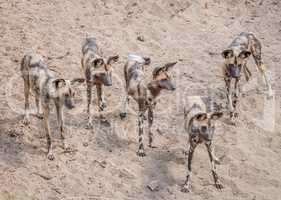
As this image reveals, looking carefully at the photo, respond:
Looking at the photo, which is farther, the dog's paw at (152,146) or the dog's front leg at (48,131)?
the dog's paw at (152,146)

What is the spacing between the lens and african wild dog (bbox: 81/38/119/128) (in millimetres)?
10734

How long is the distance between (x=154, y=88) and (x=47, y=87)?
6.96ft

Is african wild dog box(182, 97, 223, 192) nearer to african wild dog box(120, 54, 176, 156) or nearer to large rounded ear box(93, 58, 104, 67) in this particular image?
african wild dog box(120, 54, 176, 156)

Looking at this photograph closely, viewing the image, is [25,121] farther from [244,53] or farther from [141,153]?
[244,53]

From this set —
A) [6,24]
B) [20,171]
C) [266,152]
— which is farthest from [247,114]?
[6,24]

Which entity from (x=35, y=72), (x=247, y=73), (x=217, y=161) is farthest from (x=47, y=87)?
(x=247, y=73)

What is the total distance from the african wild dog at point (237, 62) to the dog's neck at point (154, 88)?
2.05 m

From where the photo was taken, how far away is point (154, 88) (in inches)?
416

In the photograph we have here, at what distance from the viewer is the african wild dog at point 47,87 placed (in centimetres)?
990

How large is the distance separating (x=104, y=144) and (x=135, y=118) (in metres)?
1.23

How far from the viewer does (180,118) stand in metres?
12.0

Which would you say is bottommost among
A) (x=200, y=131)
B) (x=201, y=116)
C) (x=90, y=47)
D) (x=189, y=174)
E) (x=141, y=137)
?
(x=189, y=174)

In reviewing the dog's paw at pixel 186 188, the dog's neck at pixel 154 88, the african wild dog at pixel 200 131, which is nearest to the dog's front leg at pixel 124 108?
the dog's neck at pixel 154 88

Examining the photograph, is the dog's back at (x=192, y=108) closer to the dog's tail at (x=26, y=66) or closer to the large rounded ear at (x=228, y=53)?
the large rounded ear at (x=228, y=53)
